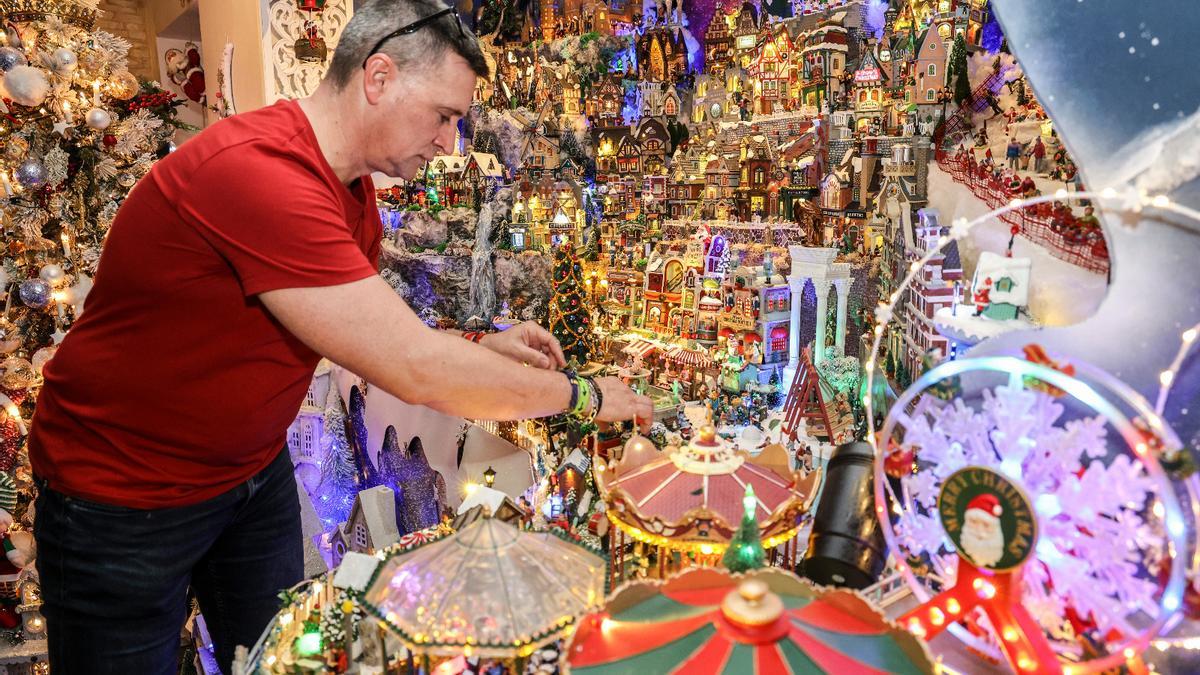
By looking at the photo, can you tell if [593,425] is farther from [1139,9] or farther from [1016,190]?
[1139,9]

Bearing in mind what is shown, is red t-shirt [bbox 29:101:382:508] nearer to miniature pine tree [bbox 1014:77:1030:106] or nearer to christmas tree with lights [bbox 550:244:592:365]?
miniature pine tree [bbox 1014:77:1030:106]

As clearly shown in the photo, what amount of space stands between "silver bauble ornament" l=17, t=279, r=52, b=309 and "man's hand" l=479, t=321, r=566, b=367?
8.85 ft

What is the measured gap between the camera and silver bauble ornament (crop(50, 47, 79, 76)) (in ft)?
10.8

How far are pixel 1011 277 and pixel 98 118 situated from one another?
3.98m

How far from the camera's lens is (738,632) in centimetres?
101

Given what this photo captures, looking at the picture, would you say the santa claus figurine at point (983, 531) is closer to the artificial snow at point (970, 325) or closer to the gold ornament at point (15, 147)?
the artificial snow at point (970, 325)

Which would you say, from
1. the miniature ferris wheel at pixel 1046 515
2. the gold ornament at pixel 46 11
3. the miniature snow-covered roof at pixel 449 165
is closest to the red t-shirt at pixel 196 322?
the miniature ferris wheel at pixel 1046 515

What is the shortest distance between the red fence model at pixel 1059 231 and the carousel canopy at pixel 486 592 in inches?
47.5

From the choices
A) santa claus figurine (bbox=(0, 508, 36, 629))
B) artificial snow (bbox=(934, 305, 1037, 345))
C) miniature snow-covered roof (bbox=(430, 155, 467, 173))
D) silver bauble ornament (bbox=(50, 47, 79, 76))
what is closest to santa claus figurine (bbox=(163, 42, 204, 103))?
silver bauble ornament (bbox=(50, 47, 79, 76))

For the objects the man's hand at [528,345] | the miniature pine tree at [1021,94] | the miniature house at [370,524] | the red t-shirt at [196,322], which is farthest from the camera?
the miniature house at [370,524]

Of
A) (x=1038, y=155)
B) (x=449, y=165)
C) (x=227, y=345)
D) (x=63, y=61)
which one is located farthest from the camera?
(x=449, y=165)

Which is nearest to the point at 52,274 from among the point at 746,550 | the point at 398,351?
the point at 398,351

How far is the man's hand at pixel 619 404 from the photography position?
1.56 metres

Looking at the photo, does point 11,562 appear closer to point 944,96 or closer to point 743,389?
point 743,389
